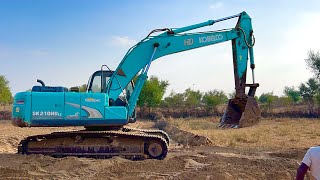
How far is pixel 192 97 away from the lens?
51.3m

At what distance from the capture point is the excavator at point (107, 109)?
9.95 meters

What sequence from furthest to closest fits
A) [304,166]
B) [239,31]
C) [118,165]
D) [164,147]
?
[239,31] → [164,147] → [118,165] → [304,166]

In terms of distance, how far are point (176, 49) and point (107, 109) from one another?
301cm

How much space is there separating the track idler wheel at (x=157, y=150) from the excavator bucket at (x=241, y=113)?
2701mm

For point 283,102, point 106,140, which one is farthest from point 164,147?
point 283,102

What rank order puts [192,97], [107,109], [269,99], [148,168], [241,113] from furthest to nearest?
[192,97], [269,99], [241,113], [107,109], [148,168]

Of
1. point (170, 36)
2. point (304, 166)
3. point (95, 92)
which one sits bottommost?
point (304, 166)

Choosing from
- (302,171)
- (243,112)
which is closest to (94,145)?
(243,112)

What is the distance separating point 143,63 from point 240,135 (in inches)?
325

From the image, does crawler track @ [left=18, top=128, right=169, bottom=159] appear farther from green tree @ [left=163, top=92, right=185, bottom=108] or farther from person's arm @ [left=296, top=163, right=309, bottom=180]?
green tree @ [left=163, top=92, right=185, bottom=108]

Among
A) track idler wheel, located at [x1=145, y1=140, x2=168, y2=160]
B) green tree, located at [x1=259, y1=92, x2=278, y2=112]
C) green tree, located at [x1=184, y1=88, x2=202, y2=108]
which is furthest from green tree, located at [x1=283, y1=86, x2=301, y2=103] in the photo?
track idler wheel, located at [x1=145, y1=140, x2=168, y2=160]

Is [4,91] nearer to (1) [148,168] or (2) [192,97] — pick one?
(2) [192,97]

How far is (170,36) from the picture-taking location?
38.0ft

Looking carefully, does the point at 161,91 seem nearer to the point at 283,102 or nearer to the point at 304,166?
the point at 283,102
